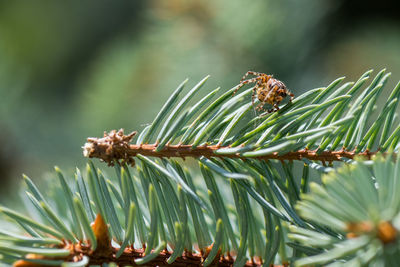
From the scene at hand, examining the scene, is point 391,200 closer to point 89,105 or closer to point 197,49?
point 197,49

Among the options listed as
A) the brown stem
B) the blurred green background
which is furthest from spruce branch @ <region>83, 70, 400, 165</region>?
the blurred green background

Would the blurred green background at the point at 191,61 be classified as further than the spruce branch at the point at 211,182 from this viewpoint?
Yes

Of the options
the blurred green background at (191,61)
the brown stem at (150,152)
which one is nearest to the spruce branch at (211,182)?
the brown stem at (150,152)

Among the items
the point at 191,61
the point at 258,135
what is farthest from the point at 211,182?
the point at 191,61

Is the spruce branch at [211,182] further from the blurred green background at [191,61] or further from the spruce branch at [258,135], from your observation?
the blurred green background at [191,61]

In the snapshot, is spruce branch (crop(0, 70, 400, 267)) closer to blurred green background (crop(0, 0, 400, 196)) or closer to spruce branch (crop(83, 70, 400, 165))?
spruce branch (crop(83, 70, 400, 165))

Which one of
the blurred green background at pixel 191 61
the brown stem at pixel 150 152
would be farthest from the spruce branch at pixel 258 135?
the blurred green background at pixel 191 61

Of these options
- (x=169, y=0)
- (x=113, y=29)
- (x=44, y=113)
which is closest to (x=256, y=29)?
(x=169, y=0)

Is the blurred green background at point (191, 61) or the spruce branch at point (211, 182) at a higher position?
the blurred green background at point (191, 61)

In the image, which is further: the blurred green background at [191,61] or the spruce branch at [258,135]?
the blurred green background at [191,61]
